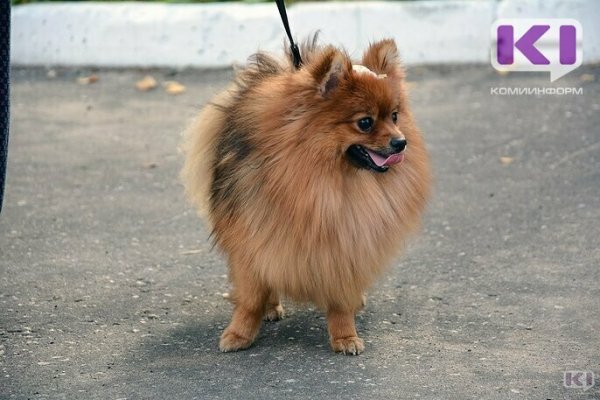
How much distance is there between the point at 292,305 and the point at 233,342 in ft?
1.89

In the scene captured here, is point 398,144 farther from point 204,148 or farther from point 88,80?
point 88,80

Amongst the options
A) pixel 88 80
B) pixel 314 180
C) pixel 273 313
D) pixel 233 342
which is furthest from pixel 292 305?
pixel 88 80

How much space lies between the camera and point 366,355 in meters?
4.43

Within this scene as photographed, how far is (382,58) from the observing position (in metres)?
4.28

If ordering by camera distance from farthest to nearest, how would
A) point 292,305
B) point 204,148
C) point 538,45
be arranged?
point 538,45 < point 292,305 < point 204,148

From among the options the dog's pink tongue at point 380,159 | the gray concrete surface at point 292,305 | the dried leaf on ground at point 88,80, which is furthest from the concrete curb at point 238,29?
the dog's pink tongue at point 380,159

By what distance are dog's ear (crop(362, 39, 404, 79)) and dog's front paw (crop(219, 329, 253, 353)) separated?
1251 millimetres

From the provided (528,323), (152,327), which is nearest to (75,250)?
(152,327)

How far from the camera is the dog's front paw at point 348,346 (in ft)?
14.5

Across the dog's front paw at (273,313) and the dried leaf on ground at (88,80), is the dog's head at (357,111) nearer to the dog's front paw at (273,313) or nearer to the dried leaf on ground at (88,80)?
the dog's front paw at (273,313)

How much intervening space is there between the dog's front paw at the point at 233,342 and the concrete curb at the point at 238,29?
477cm

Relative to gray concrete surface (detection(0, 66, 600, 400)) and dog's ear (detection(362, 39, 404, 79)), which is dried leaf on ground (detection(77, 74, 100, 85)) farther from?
dog's ear (detection(362, 39, 404, 79))

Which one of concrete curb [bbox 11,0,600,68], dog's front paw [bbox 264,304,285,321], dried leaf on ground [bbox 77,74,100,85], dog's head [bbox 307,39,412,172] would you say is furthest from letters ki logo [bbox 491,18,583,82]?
dog's head [bbox 307,39,412,172]

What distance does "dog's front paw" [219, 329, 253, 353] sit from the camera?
176 inches
